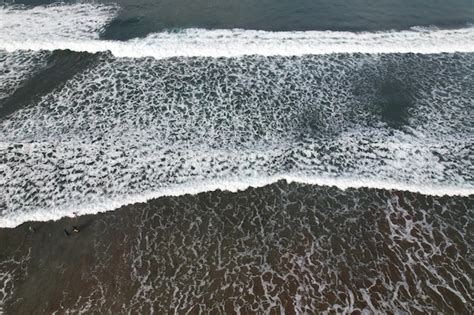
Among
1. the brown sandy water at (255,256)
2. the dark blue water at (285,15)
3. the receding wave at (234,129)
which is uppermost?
the dark blue water at (285,15)

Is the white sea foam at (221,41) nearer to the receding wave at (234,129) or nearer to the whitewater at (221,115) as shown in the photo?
the whitewater at (221,115)

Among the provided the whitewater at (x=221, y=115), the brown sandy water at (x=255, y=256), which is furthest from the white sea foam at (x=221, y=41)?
the brown sandy water at (x=255, y=256)

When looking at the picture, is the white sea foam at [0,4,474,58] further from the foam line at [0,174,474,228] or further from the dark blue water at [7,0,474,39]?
the foam line at [0,174,474,228]

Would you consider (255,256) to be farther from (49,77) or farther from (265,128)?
(49,77)

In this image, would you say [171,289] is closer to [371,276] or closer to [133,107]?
[371,276]

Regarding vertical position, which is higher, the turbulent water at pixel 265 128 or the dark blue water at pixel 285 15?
the dark blue water at pixel 285 15

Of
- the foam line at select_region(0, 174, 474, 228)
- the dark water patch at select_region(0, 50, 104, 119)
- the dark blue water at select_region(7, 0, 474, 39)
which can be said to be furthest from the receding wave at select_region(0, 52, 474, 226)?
the dark blue water at select_region(7, 0, 474, 39)
